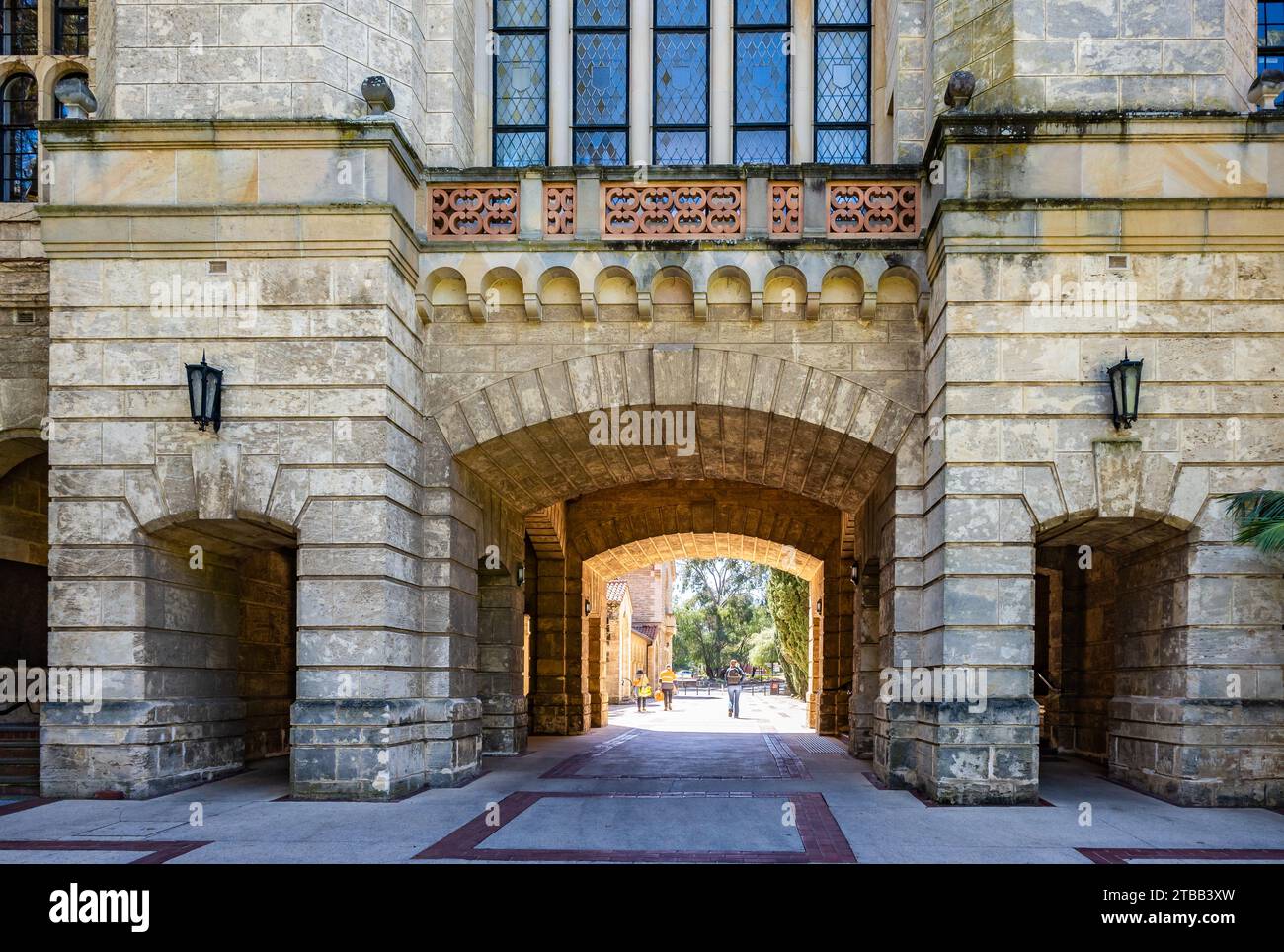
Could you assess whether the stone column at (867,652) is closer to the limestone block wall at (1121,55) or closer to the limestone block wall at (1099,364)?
the limestone block wall at (1099,364)

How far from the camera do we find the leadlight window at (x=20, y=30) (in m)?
14.1

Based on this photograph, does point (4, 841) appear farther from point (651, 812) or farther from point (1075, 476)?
point (1075, 476)

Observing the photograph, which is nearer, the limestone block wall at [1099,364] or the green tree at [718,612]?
the limestone block wall at [1099,364]

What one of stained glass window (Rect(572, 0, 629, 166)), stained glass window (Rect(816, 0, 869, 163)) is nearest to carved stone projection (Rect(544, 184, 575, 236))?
stained glass window (Rect(572, 0, 629, 166))

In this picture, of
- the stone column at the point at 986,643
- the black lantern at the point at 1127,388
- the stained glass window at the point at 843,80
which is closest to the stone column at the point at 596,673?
the stained glass window at the point at 843,80

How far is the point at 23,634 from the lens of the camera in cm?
1471

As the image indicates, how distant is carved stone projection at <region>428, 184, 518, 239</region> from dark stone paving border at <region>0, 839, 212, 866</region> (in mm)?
6931

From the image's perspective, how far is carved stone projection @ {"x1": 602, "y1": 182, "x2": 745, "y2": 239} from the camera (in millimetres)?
12203

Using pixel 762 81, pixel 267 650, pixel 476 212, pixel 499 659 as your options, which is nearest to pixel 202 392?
pixel 476 212

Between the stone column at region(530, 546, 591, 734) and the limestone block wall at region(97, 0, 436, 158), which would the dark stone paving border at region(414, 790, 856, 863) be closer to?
the limestone block wall at region(97, 0, 436, 158)

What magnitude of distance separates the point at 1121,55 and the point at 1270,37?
3.23m

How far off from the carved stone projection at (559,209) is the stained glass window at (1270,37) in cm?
837

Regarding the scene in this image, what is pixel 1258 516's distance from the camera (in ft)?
33.6

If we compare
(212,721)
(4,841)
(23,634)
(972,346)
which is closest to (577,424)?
(972,346)
